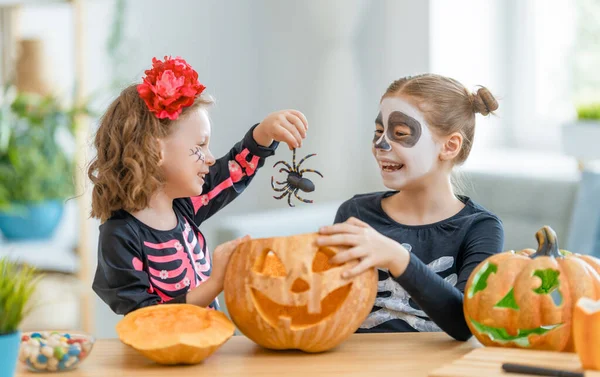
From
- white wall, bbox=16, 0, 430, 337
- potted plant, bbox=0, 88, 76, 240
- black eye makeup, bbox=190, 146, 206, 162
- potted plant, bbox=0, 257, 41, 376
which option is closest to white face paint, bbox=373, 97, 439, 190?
black eye makeup, bbox=190, 146, 206, 162

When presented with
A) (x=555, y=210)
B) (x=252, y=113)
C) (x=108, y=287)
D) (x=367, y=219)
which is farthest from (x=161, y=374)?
(x=252, y=113)

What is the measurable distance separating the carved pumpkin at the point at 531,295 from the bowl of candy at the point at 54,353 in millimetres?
539

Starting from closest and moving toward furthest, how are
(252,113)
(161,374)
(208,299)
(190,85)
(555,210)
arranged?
(161,374) < (208,299) < (190,85) < (555,210) < (252,113)

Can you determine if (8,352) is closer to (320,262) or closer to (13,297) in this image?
(13,297)

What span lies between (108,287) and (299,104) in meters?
2.44

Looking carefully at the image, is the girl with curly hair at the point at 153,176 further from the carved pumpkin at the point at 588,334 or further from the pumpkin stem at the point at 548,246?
the carved pumpkin at the point at 588,334

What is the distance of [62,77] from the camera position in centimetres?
344

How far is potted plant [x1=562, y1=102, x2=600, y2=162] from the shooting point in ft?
9.39

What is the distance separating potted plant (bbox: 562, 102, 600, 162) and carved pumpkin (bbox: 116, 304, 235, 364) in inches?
81.8

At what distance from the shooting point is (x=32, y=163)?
130 inches

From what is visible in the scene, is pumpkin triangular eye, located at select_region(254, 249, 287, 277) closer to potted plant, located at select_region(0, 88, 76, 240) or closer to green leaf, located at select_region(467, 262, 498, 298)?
green leaf, located at select_region(467, 262, 498, 298)

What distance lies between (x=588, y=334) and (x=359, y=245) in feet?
1.08

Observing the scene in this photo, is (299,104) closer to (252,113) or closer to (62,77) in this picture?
(252,113)

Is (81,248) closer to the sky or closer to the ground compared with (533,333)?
closer to the ground
